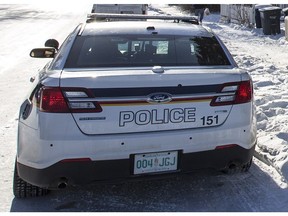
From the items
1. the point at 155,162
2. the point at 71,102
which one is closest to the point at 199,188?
the point at 155,162

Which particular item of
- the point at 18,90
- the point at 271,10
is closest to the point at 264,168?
the point at 18,90

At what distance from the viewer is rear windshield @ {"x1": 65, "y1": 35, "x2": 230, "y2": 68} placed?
139 inches

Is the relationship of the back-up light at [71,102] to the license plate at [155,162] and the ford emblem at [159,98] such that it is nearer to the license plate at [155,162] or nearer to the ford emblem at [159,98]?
the ford emblem at [159,98]

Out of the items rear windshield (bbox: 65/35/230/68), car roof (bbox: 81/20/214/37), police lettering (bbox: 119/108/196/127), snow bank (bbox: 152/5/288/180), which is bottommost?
snow bank (bbox: 152/5/288/180)

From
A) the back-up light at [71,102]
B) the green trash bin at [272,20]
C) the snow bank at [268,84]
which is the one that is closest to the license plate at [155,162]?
the back-up light at [71,102]

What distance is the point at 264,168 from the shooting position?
4.18m

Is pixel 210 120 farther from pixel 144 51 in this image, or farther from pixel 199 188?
pixel 144 51

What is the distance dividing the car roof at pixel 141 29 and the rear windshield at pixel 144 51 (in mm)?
67

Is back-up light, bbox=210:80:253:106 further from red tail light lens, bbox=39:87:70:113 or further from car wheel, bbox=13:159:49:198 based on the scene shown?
car wheel, bbox=13:159:49:198

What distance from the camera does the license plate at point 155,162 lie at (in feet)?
10.3

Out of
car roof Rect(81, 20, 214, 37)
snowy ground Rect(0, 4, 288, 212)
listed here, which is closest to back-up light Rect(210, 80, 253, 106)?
snowy ground Rect(0, 4, 288, 212)

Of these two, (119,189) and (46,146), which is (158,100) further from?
(119,189)

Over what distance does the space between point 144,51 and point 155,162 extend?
111 centimetres

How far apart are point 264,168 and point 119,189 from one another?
1482 mm
